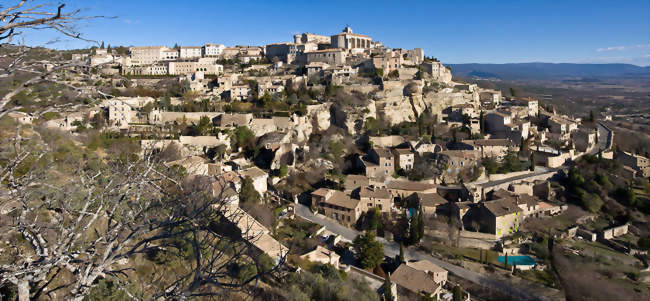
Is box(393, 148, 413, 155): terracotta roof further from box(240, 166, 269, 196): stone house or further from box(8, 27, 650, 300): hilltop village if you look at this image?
box(240, 166, 269, 196): stone house

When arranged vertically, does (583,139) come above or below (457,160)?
above

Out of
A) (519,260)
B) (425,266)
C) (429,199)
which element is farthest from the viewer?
(429,199)

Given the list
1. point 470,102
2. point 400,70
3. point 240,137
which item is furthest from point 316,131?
point 470,102

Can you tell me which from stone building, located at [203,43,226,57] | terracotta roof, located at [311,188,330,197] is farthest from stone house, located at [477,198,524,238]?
stone building, located at [203,43,226,57]

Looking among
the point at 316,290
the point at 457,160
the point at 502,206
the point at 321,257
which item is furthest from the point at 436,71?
the point at 316,290

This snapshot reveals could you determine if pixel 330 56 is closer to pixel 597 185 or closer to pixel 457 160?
pixel 457 160

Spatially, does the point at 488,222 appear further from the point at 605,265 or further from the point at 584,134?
the point at 584,134

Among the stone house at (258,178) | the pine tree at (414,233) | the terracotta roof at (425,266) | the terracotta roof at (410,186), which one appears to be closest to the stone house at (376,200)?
the terracotta roof at (410,186)
